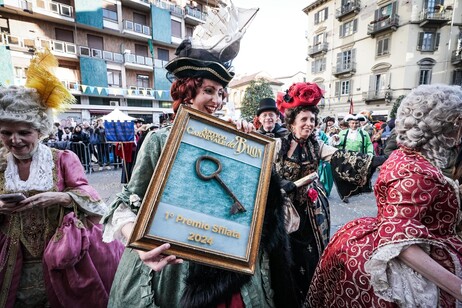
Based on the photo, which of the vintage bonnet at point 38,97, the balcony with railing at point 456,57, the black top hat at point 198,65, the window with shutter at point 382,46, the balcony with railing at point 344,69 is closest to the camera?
the black top hat at point 198,65

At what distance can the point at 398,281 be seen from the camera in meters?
1.20

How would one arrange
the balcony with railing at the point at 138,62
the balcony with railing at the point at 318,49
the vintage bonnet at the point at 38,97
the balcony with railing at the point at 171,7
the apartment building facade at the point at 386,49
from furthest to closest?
1. the balcony with railing at the point at 318,49
2. the balcony with railing at the point at 171,7
3. the balcony with railing at the point at 138,62
4. the apartment building facade at the point at 386,49
5. the vintage bonnet at the point at 38,97

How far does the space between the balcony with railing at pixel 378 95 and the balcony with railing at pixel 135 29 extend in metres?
23.3

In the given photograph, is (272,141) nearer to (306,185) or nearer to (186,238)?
(186,238)

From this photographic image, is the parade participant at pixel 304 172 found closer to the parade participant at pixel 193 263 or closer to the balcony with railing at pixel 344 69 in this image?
the parade participant at pixel 193 263

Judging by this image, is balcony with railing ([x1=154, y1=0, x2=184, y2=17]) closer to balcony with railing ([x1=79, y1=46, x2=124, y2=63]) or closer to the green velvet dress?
balcony with railing ([x1=79, y1=46, x2=124, y2=63])

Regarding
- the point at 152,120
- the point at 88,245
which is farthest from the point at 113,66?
the point at 88,245

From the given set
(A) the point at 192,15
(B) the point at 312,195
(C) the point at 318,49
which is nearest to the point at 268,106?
(B) the point at 312,195

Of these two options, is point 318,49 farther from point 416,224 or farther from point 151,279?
point 151,279

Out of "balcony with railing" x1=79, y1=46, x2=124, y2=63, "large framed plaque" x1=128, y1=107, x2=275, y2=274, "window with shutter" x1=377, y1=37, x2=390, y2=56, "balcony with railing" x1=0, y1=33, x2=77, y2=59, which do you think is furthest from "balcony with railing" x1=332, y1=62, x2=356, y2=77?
"large framed plaque" x1=128, y1=107, x2=275, y2=274

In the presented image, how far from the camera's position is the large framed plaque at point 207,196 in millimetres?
867

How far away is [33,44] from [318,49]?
2950cm

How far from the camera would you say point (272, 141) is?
3.98 feet

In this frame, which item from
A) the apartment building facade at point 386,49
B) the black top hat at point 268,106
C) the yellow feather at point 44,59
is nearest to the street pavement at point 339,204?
the black top hat at point 268,106
